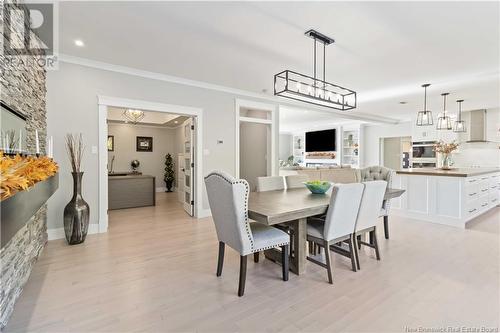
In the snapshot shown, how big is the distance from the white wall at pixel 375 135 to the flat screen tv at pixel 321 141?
116 centimetres

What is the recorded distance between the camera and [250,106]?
521 cm

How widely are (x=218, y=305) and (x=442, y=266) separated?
2.29 metres

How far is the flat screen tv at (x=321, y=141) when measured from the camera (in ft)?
34.3

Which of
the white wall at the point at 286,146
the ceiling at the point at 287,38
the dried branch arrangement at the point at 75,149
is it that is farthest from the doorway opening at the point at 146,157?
the white wall at the point at 286,146

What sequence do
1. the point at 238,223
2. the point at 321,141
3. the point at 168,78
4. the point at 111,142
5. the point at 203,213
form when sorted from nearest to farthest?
the point at 238,223 < the point at 168,78 < the point at 203,213 < the point at 111,142 < the point at 321,141

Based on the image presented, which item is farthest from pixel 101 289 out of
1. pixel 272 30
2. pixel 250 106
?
pixel 250 106

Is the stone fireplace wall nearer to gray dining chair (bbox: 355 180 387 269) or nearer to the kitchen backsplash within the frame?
gray dining chair (bbox: 355 180 387 269)

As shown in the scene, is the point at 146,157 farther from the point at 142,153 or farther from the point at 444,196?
the point at 444,196

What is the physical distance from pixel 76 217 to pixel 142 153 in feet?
16.8

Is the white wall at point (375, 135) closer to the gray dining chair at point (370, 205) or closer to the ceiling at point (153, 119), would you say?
the ceiling at point (153, 119)

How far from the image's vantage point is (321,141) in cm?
1080

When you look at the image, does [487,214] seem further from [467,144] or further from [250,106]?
[250,106]

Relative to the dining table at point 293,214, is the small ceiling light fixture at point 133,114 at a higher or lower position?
higher

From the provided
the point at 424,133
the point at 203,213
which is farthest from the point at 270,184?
the point at 424,133
